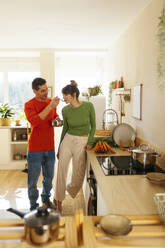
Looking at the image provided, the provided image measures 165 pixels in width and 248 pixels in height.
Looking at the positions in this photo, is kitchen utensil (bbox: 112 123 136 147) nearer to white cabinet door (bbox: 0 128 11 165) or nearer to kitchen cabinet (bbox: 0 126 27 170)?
kitchen cabinet (bbox: 0 126 27 170)

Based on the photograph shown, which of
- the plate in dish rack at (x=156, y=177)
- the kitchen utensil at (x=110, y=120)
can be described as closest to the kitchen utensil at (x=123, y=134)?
the kitchen utensil at (x=110, y=120)

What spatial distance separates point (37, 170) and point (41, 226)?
203 centimetres

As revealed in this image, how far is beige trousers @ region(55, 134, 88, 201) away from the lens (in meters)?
2.76

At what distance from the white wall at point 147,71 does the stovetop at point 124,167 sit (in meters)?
0.33

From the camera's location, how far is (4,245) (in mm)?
991

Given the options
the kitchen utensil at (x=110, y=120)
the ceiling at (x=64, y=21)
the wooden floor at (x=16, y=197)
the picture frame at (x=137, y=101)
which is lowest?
the wooden floor at (x=16, y=197)

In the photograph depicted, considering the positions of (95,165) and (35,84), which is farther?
(35,84)

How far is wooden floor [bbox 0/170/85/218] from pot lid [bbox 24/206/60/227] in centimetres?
228

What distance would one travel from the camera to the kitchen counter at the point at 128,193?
140 centimetres

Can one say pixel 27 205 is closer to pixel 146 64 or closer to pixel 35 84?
pixel 35 84

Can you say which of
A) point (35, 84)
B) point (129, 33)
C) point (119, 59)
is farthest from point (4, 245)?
point (119, 59)

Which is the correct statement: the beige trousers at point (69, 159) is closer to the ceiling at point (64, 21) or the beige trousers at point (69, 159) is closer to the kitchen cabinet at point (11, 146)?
the ceiling at point (64, 21)

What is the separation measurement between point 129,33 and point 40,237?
3.29m

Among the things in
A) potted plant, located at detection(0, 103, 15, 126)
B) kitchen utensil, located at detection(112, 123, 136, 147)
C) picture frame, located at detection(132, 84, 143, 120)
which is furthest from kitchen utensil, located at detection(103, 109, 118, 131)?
potted plant, located at detection(0, 103, 15, 126)
